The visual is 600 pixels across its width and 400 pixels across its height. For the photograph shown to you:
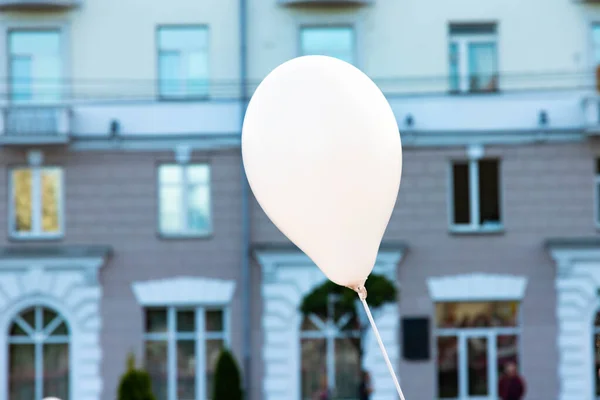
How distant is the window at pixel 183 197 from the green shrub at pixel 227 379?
2.20 metres

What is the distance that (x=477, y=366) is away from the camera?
2216 centimetres

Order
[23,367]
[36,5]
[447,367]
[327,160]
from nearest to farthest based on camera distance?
A: [327,160] < [36,5] < [23,367] < [447,367]

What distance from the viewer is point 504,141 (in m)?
22.2

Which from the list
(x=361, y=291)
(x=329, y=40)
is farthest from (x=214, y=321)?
(x=361, y=291)

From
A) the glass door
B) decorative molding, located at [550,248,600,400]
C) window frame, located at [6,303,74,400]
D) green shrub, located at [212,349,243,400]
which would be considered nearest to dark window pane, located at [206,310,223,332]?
Answer: green shrub, located at [212,349,243,400]

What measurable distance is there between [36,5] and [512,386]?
9128 mm

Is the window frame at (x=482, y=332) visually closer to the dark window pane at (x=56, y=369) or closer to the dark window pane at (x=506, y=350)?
the dark window pane at (x=506, y=350)

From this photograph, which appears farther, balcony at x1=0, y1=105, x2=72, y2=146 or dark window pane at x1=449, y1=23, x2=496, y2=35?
dark window pane at x1=449, y1=23, x2=496, y2=35

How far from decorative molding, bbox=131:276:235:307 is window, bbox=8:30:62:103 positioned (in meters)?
3.24

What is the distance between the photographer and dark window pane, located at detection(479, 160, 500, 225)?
73.4ft

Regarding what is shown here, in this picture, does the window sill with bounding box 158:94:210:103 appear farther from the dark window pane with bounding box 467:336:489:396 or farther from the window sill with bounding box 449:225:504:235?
the dark window pane with bounding box 467:336:489:396

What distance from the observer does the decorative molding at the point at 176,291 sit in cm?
2214

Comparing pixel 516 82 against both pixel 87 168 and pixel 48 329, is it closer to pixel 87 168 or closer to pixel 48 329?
pixel 87 168

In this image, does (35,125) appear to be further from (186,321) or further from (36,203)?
(186,321)
